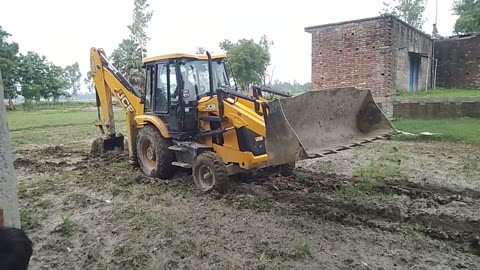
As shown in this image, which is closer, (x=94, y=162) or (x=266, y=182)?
(x=266, y=182)

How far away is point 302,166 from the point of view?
8492 mm

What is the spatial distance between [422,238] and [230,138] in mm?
3170

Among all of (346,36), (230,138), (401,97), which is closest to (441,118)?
(401,97)

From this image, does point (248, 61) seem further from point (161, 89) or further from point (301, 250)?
point (301, 250)

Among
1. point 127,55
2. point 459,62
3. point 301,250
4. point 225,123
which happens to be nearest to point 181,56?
point 225,123

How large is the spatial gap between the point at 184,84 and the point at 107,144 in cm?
398

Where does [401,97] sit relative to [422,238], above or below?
above

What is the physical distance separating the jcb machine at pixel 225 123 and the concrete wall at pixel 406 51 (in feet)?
35.9

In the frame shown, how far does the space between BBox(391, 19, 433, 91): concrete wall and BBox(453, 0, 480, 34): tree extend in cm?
702

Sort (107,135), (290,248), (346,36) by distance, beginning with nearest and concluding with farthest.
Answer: (290,248), (107,135), (346,36)

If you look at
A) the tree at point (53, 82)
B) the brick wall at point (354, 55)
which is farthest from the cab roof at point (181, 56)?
the tree at point (53, 82)

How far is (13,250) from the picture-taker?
151 centimetres

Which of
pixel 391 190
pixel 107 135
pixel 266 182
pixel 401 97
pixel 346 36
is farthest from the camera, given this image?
pixel 346 36

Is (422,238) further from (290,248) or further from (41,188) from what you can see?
(41,188)
